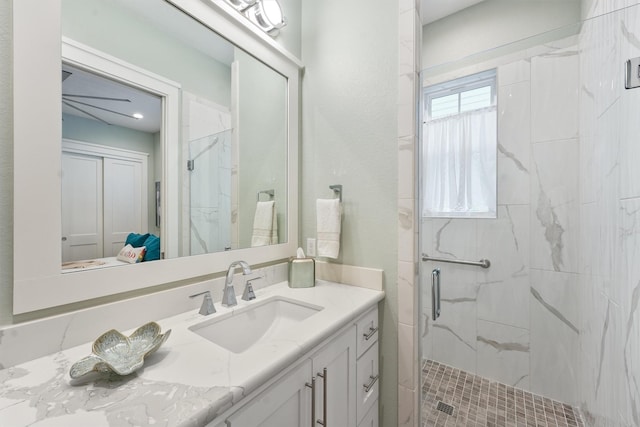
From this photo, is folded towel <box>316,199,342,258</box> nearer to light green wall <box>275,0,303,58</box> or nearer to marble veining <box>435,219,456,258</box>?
light green wall <box>275,0,303,58</box>

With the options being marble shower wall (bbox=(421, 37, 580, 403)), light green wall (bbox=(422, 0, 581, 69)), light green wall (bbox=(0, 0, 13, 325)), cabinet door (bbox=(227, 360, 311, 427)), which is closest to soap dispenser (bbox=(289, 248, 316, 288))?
cabinet door (bbox=(227, 360, 311, 427))

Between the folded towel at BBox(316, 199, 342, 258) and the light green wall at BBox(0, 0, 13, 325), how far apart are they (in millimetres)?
1065

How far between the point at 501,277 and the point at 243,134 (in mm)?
1858

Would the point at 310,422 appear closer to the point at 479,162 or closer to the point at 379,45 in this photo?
the point at 379,45

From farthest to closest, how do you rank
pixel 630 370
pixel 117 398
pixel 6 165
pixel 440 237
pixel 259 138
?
pixel 440 237 < pixel 259 138 < pixel 630 370 < pixel 6 165 < pixel 117 398

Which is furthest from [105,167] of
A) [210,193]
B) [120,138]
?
[210,193]

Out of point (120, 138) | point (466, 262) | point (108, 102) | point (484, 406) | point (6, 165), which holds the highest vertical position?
point (108, 102)

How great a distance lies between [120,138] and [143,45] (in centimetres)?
35

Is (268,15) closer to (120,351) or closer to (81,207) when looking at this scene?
(81,207)

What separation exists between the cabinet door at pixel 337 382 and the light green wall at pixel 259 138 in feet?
2.11

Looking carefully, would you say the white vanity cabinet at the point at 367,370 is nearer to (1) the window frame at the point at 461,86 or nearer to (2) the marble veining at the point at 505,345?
(2) the marble veining at the point at 505,345

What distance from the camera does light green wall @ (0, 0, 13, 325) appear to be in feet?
2.16

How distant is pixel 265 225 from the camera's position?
55.7 inches

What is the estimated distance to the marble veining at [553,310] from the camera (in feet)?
5.07
